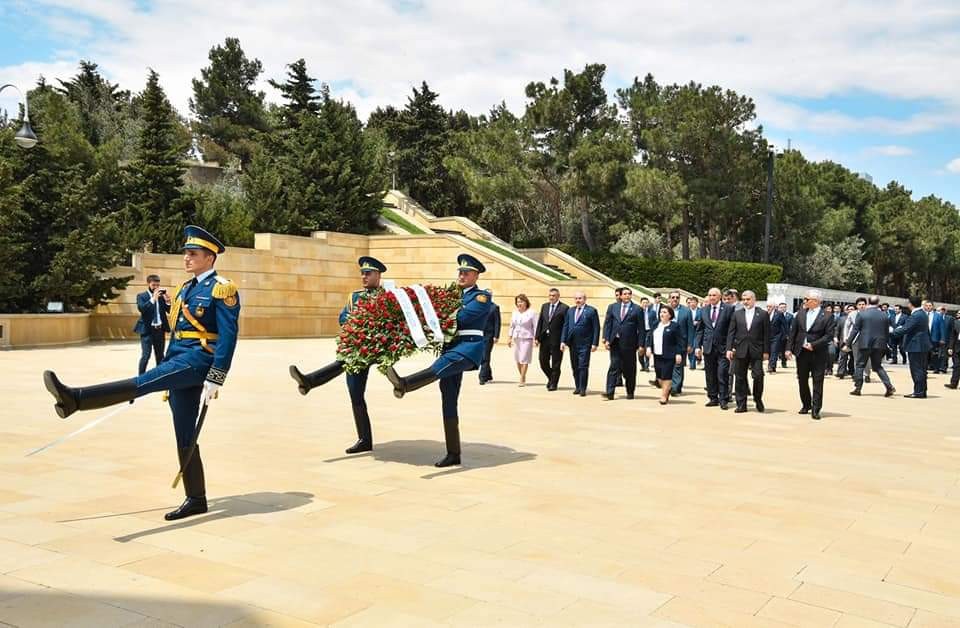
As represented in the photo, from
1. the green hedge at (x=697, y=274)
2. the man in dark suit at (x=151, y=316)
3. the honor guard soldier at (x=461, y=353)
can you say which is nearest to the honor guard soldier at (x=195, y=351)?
the honor guard soldier at (x=461, y=353)

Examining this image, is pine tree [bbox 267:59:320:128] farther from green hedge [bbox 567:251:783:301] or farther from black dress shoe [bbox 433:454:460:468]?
black dress shoe [bbox 433:454:460:468]

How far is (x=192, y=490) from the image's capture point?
6.00 m

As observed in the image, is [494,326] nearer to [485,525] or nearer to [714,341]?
[714,341]

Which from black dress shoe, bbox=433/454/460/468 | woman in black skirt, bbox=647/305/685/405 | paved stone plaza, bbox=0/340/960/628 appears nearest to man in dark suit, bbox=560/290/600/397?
woman in black skirt, bbox=647/305/685/405

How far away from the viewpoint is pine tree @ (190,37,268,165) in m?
51.5

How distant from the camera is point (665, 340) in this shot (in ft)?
44.2

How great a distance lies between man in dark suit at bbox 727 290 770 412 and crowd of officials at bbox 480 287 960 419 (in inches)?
0.6

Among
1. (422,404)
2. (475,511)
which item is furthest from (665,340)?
(475,511)

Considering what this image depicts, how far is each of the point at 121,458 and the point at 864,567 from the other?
610 cm

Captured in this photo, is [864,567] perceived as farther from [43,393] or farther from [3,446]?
[43,393]

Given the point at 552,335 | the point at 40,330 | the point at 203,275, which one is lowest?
the point at 40,330

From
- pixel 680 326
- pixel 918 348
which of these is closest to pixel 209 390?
pixel 680 326

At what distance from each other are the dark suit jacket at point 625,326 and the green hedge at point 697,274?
22919 mm

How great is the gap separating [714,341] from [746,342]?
0.77 meters
